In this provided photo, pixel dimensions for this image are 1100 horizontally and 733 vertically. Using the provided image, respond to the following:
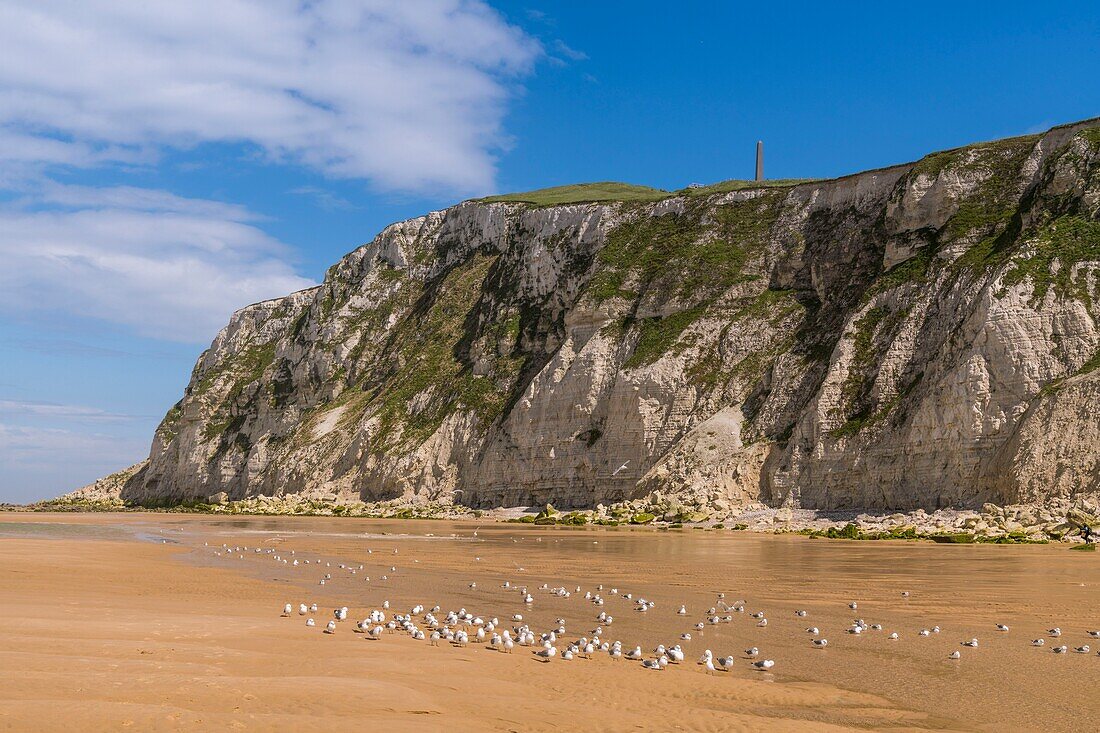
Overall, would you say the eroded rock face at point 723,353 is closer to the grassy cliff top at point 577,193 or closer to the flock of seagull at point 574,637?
the grassy cliff top at point 577,193

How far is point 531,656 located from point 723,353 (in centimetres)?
4868

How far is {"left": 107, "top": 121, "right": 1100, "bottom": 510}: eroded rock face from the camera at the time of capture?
40.4 m

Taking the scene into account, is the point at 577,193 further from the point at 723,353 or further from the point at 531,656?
the point at 531,656

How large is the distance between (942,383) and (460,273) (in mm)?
52239

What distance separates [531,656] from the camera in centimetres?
961

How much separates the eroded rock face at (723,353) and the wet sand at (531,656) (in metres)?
22.6

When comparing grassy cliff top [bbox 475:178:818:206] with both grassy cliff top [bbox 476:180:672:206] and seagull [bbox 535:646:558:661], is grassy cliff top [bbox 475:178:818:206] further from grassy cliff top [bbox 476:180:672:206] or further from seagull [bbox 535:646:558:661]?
seagull [bbox 535:646:558:661]

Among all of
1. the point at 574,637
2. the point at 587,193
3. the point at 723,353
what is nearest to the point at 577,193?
the point at 587,193

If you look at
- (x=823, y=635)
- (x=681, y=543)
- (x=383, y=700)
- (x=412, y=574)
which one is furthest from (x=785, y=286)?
(x=383, y=700)

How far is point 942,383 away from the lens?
137 feet

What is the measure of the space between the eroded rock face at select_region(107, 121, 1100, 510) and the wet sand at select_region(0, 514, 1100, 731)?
22584 millimetres

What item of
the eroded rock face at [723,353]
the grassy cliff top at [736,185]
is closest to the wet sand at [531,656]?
the eroded rock face at [723,353]

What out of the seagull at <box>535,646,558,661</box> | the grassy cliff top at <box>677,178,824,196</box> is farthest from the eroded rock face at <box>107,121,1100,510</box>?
the seagull at <box>535,646,558,661</box>

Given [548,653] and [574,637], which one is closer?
[548,653]
